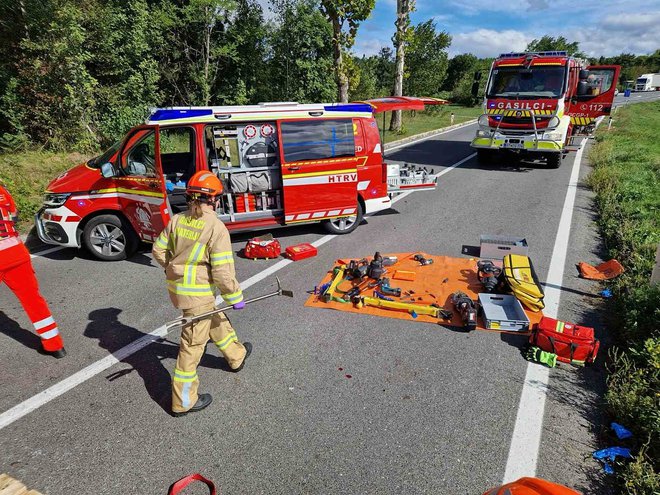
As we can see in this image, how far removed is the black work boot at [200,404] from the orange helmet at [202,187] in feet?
5.69

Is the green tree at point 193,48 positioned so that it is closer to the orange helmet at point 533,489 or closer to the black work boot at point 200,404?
the black work boot at point 200,404

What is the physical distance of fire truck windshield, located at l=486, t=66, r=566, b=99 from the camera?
1178 cm

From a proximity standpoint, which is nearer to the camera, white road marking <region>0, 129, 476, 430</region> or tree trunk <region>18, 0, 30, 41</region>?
white road marking <region>0, 129, 476, 430</region>

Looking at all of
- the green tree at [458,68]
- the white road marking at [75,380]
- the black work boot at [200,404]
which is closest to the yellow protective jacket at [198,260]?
the black work boot at [200,404]

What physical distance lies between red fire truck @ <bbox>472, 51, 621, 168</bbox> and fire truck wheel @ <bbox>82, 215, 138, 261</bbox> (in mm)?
10600

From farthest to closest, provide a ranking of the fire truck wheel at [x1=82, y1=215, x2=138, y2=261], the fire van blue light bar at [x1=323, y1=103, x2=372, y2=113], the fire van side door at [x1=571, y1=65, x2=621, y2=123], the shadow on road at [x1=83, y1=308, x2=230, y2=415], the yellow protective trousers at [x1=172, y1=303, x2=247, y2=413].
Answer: the fire van side door at [x1=571, y1=65, x2=621, y2=123]
the fire van blue light bar at [x1=323, y1=103, x2=372, y2=113]
the fire truck wheel at [x1=82, y1=215, x2=138, y2=261]
the shadow on road at [x1=83, y1=308, x2=230, y2=415]
the yellow protective trousers at [x1=172, y1=303, x2=247, y2=413]

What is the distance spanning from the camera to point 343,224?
7656mm

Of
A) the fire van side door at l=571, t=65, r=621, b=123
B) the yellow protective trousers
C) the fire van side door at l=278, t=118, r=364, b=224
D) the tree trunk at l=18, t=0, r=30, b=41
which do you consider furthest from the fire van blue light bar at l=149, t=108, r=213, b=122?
the fire van side door at l=571, t=65, r=621, b=123

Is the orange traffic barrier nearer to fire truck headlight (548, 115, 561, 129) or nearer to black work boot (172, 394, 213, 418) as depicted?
black work boot (172, 394, 213, 418)

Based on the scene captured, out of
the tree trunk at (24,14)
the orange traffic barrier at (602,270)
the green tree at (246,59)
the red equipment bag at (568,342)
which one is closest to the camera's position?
the red equipment bag at (568,342)

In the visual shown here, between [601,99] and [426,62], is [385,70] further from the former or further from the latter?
[601,99]

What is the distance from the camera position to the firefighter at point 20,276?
3777 mm

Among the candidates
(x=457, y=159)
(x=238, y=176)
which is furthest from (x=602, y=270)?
(x=457, y=159)

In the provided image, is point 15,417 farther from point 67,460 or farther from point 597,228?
point 597,228
